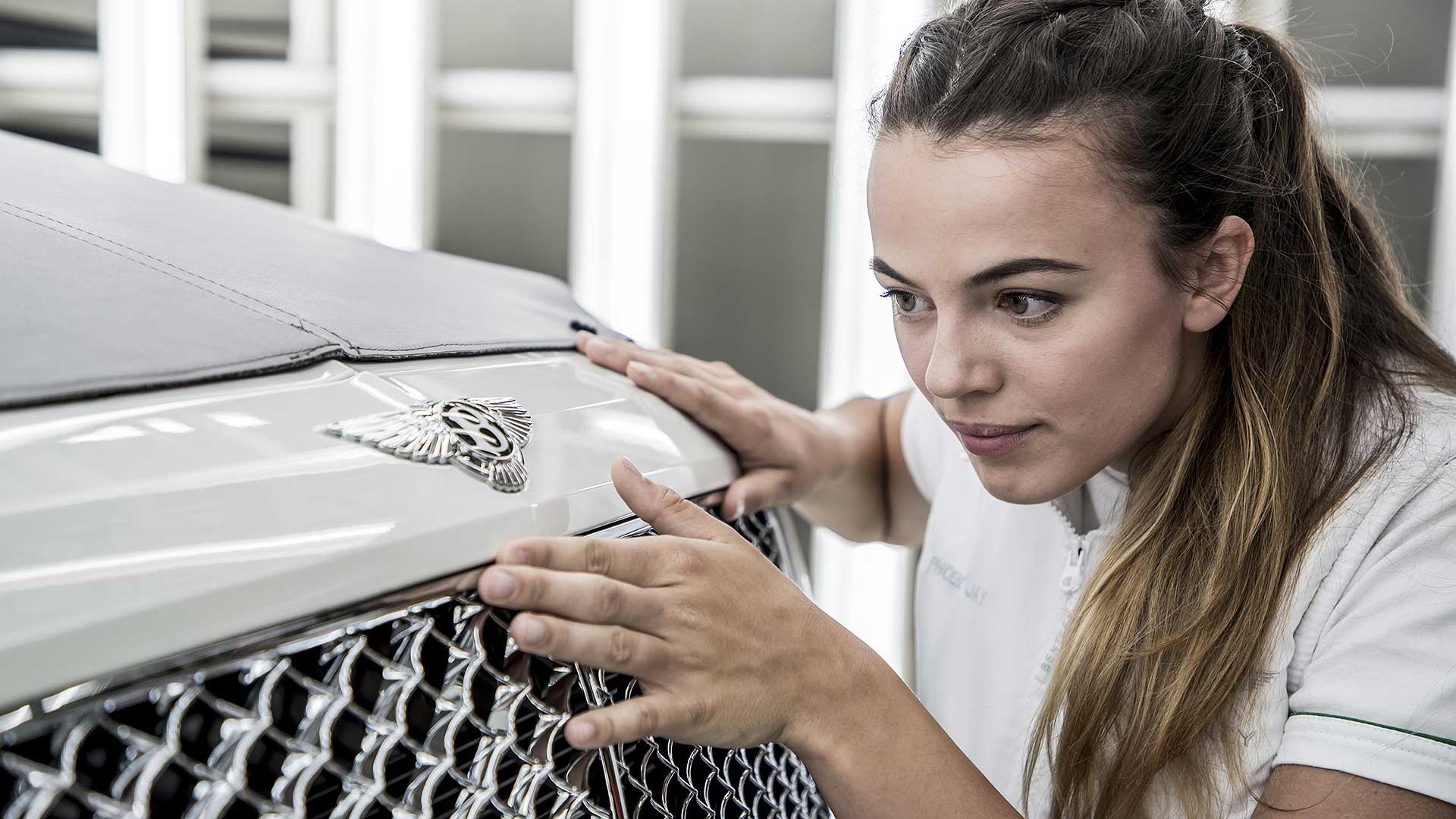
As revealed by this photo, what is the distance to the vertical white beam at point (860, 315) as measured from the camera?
2.19 metres

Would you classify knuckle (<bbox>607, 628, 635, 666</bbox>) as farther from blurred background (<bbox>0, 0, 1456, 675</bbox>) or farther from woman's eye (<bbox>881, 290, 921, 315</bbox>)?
blurred background (<bbox>0, 0, 1456, 675</bbox>)

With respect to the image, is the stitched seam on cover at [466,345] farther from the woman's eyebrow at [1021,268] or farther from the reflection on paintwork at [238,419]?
the woman's eyebrow at [1021,268]

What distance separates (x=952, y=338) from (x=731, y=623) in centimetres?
36

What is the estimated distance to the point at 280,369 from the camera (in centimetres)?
69

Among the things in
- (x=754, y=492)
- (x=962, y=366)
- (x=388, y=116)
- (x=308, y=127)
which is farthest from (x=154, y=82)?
(x=962, y=366)

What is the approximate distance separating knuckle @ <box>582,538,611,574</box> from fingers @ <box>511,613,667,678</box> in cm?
3

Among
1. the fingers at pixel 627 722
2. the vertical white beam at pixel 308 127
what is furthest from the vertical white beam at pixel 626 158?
the fingers at pixel 627 722

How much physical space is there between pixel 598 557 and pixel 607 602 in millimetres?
28

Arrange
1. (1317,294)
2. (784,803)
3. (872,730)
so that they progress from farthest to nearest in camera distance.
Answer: (1317,294), (784,803), (872,730)

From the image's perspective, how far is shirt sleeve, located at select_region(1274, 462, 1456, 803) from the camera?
833 millimetres

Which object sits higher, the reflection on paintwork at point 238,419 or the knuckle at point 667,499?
the reflection on paintwork at point 238,419

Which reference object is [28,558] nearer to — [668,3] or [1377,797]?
[1377,797]

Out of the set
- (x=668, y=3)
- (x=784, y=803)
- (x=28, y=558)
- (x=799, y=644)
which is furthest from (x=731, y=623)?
(x=668, y=3)

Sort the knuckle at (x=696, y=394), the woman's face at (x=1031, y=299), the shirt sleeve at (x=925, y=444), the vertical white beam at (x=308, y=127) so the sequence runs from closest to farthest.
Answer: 1. the woman's face at (x=1031, y=299)
2. the knuckle at (x=696, y=394)
3. the shirt sleeve at (x=925, y=444)
4. the vertical white beam at (x=308, y=127)
